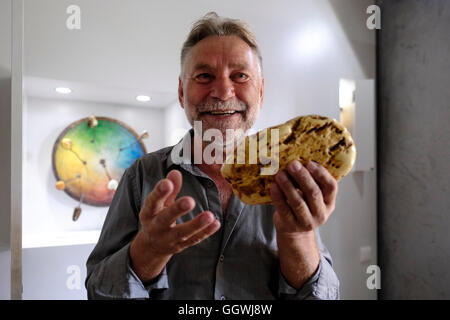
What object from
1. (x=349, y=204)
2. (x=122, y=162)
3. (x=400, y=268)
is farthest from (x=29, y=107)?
(x=400, y=268)

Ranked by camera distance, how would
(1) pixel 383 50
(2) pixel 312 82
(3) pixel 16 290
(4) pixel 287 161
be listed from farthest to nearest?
1. (1) pixel 383 50
2. (2) pixel 312 82
3. (3) pixel 16 290
4. (4) pixel 287 161

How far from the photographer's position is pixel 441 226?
4.08 feet

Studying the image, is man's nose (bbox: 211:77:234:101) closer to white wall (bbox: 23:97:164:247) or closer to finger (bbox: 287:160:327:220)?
finger (bbox: 287:160:327:220)

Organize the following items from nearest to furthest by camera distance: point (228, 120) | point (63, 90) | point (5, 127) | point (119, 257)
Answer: point (119, 257) → point (228, 120) → point (5, 127) → point (63, 90)

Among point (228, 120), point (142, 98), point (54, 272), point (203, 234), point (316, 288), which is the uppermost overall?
point (142, 98)

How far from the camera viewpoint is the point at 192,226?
31 cm

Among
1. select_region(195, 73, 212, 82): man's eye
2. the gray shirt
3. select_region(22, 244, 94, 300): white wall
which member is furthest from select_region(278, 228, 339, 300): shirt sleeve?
select_region(22, 244, 94, 300): white wall

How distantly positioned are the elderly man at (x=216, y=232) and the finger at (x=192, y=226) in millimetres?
105

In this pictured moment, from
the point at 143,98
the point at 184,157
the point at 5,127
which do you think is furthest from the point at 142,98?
the point at 184,157

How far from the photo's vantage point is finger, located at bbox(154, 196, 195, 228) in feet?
0.96

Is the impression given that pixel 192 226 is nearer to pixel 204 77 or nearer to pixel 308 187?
pixel 308 187

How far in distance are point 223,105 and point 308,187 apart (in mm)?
238

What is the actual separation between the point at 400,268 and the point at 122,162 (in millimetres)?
1355

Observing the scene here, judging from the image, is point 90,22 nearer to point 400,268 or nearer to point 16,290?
point 16,290
